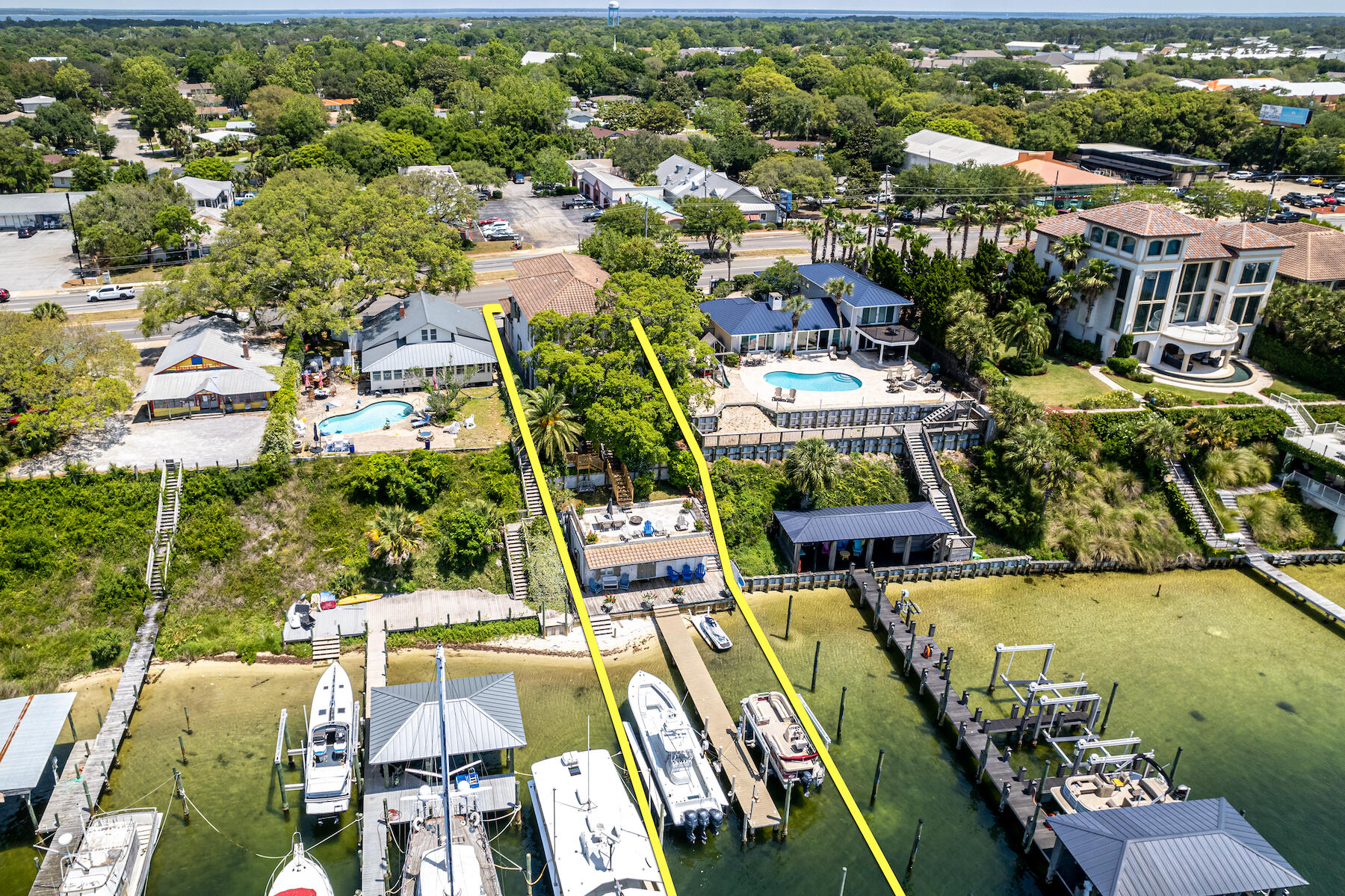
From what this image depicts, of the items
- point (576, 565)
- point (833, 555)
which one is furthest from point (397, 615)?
point (833, 555)

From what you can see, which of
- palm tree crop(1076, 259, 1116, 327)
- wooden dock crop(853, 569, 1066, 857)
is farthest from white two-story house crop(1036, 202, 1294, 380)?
wooden dock crop(853, 569, 1066, 857)

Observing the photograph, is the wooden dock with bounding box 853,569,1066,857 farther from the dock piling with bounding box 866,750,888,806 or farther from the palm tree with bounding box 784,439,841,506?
the palm tree with bounding box 784,439,841,506

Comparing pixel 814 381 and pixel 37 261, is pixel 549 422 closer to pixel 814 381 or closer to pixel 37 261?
pixel 814 381

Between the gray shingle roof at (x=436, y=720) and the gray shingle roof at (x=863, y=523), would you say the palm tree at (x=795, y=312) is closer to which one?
the gray shingle roof at (x=863, y=523)

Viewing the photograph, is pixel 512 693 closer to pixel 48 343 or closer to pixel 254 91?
pixel 48 343

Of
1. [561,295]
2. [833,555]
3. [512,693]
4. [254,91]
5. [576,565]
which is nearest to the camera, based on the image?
[512,693]

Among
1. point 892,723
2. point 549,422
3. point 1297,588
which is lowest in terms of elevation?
point 892,723

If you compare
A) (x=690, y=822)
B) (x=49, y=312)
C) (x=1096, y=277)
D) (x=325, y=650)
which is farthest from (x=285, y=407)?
(x=1096, y=277)
